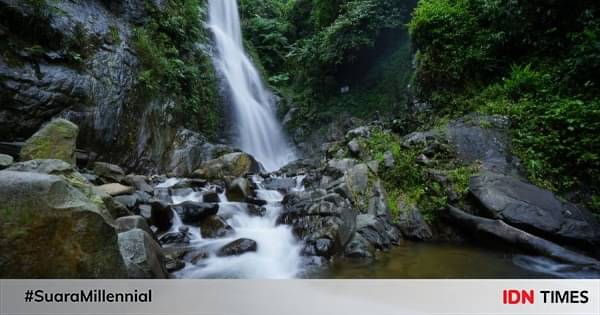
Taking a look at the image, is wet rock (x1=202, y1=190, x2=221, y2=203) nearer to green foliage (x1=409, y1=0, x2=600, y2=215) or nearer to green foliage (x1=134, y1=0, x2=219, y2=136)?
green foliage (x1=134, y1=0, x2=219, y2=136)

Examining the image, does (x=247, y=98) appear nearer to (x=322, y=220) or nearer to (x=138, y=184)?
(x=138, y=184)

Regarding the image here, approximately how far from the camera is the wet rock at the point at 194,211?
10.6ft

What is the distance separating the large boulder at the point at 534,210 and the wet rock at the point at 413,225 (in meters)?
0.57

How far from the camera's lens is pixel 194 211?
324 centimetres

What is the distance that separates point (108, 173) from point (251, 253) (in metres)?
2.46

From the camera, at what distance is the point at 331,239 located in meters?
2.66

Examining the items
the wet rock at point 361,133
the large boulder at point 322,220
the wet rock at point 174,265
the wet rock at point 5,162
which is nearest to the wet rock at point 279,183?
the wet rock at point 361,133

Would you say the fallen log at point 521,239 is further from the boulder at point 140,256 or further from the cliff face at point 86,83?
the cliff face at point 86,83

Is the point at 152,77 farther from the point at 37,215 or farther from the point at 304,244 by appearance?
the point at 37,215

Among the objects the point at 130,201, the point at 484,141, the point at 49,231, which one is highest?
the point at 484,141

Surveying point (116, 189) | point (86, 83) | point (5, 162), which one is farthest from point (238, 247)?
point (86, 83)

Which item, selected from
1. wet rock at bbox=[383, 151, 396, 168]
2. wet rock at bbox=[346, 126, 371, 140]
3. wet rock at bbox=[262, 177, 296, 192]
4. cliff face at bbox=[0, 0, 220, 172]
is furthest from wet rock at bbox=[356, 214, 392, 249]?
cliff face at bbox=[0, 0, 220, 172]

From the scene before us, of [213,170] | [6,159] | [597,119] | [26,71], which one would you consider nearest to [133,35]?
[26,71]

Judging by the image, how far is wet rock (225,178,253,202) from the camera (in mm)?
4109
